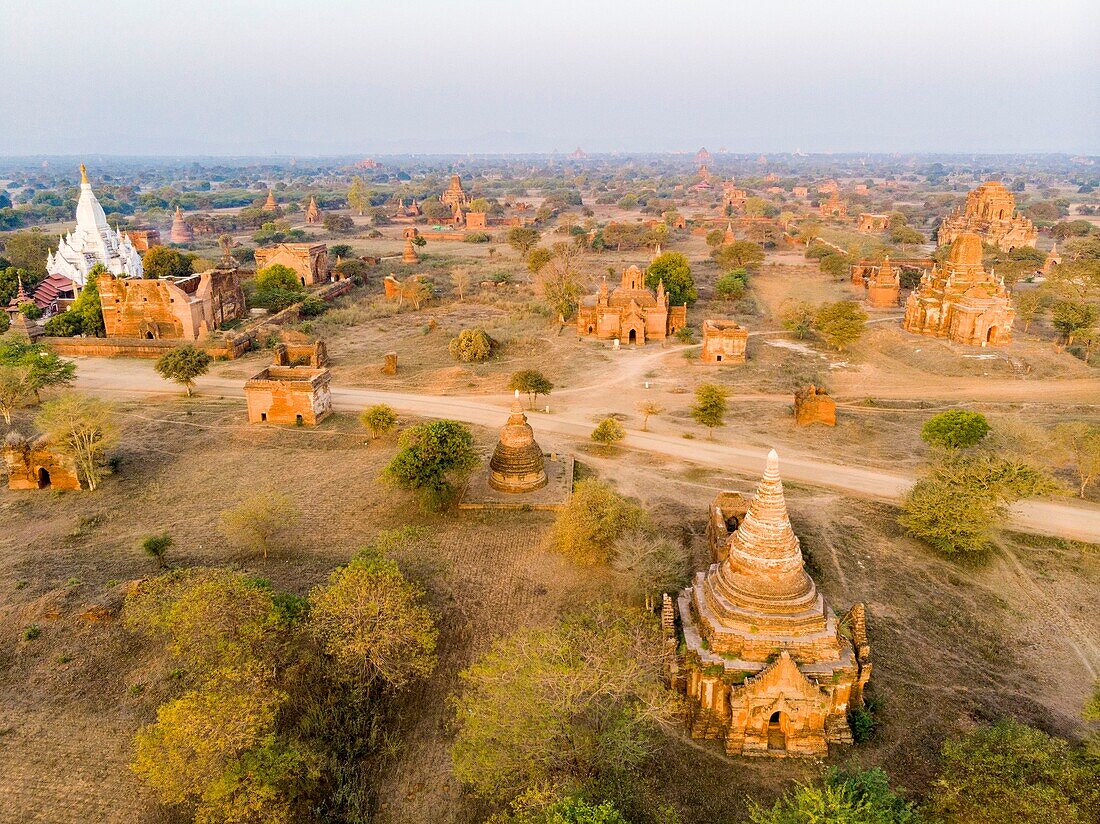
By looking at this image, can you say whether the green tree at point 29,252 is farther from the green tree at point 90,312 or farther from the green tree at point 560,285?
the green tree at point 560,285

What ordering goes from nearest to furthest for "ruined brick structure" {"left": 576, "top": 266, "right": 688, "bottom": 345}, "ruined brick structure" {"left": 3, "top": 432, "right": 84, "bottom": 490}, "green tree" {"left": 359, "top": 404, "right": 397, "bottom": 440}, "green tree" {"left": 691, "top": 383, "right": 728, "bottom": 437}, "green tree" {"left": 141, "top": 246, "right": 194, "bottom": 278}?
"ruined brick structure" {"left": 3, "top": 432, "right": 84, "bottom": 490}, "green tree" {"left": 359, "top": 404, "right": 397, "bottom": 440}, "green tree" {"left": 691, "top": 383, "right": 728, "bottom": 437}, "ruined brick structure" {"left": 576, "top": 266, "right": 688, "bottom": 345}, "green tree" {"left": 141, "top": 246, "right": 194, "bottom": 278}

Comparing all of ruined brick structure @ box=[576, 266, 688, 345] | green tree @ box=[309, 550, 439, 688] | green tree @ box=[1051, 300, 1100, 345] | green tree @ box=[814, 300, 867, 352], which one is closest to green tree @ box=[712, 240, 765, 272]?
ruined brick structure @ box=[576, 266, 688, 345]

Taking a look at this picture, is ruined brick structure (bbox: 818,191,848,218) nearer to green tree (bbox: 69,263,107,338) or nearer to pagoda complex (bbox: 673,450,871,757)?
green tree (bbox: 69,263,107,338)

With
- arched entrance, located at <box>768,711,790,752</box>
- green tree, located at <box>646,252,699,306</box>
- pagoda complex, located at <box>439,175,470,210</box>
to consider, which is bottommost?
arched entrance, located at <box>768,711,790,752</box>

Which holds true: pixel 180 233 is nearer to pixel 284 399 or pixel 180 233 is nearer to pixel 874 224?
pixel 284 399

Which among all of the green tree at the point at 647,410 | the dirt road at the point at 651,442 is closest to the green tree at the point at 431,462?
the dirt road at the point at 651,442

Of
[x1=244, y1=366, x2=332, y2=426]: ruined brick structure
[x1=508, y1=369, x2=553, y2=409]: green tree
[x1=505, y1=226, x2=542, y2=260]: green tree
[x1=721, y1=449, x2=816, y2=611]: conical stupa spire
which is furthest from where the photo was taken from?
[x1=505, y1=226, x2=542, y2=260]: green tree

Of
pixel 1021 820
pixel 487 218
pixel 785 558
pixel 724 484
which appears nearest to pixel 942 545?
pixel 724 484

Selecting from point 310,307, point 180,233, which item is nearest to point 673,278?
point 310,307
